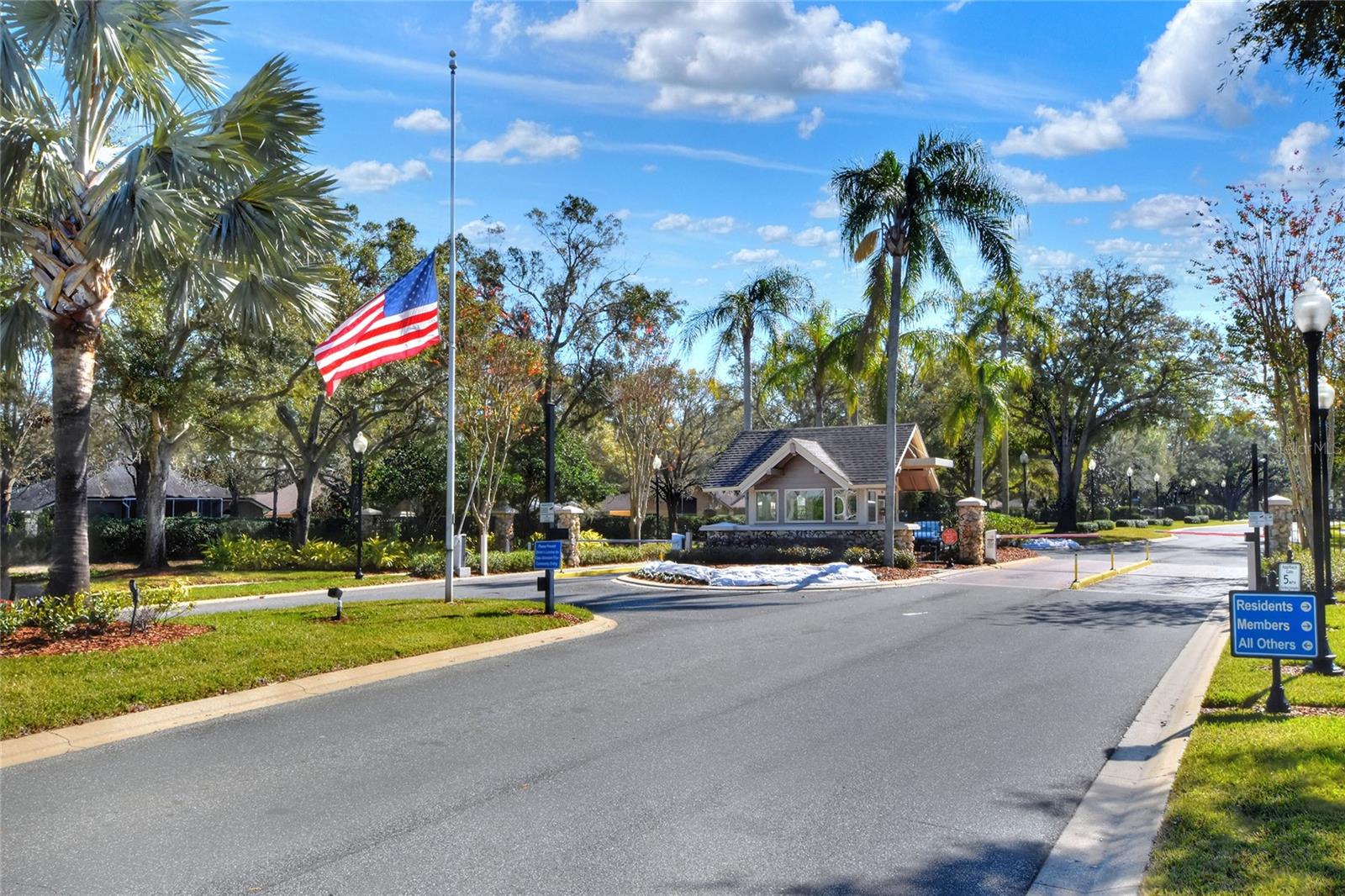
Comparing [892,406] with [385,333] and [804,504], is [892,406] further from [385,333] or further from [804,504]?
[385,333]

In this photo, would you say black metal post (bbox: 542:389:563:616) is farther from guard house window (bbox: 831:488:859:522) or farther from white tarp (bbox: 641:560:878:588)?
guard house window (bbox: 831:488:859:522)

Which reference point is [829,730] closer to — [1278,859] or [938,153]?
[1278,859]

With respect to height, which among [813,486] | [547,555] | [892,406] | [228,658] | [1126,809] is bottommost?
[1126,809]

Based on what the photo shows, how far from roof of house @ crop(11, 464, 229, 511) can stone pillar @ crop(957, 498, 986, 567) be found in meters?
34.0

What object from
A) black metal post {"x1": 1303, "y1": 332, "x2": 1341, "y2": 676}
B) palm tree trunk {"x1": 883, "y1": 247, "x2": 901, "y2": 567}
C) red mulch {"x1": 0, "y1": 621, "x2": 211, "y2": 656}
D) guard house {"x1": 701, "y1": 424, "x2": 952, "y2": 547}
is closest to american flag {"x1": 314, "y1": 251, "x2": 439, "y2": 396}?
red mulch {"x1": 0, "y1": 621, "x2": 211, "y2": 656}

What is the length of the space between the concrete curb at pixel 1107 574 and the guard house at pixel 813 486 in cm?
590

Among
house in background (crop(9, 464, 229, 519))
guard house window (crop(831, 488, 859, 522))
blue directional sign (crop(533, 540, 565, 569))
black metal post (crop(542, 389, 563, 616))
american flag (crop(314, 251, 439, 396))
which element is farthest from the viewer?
house in background (crop(9, 464, 229, 519))

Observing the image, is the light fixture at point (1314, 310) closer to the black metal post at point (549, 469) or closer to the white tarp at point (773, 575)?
the black metal post at point (549, 469)

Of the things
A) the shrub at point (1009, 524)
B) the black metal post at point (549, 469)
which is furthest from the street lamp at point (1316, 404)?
the shrub at point (1009, 524)

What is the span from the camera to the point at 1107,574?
25484 mm

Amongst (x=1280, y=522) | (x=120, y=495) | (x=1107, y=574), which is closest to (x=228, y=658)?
(x=1107, y=574)

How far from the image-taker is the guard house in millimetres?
30734

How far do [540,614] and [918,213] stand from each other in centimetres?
1613

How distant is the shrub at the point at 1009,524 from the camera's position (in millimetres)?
43406
